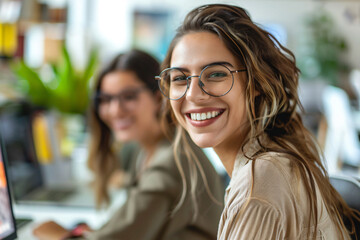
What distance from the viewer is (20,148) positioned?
179cm

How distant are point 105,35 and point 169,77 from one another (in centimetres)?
534

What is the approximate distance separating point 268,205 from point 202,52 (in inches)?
13.1

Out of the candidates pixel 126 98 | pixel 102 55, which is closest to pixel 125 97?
pixel 126 98

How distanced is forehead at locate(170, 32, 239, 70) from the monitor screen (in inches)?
46.1

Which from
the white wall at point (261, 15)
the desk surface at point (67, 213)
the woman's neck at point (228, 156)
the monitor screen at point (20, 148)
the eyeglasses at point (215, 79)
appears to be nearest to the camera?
the eyeglasses at point (215, 79)

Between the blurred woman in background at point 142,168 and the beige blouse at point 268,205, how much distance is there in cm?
32

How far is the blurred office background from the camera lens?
6.76ft

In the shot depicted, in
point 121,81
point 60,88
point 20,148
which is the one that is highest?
point 121,81

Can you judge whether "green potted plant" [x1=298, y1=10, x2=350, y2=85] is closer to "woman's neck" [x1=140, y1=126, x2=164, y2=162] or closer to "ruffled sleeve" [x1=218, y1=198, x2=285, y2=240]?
"woman's neck" [x1=140, y1=126, x2=164, y2=162]

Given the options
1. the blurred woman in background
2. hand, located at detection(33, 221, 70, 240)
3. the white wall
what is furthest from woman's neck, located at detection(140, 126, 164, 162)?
the white wall

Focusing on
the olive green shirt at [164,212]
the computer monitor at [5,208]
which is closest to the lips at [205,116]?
the olive green shirt at [164,212]

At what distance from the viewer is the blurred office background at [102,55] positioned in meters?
2.06

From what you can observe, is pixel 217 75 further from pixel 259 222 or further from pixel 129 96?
pixel 129 96

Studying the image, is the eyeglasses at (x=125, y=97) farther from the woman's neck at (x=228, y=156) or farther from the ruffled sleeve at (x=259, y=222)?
the ruffled sleeve at (x=259, y=222)
